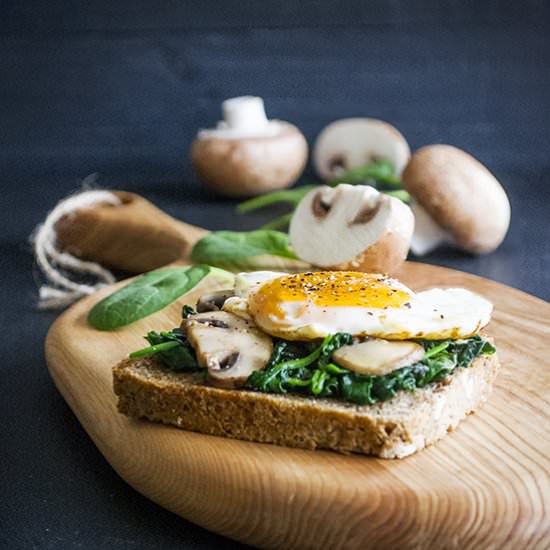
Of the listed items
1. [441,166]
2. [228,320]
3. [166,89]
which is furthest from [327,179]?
[228,320]

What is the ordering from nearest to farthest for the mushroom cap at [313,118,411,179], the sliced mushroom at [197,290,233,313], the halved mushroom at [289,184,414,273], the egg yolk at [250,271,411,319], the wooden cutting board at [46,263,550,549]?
1. the wooden cutting board at [46,263,550,549]
2. the egg yolk at [250,271,411,319]
3. the sliced mushroom at [197,290,233,313]
4. the halved mushroom at [289,184,414,273]
5. the mushroom cap at [313,118,411,179]

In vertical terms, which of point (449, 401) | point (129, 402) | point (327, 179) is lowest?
point (327, 179)

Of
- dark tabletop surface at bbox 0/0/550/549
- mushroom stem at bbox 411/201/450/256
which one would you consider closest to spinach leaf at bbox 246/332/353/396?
mushroom stem at bbox 411/201/450/256

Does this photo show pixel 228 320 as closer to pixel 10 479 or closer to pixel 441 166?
pixel 10 479

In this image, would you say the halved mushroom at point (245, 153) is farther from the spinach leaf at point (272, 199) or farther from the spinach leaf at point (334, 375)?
the spinach leaf at point (334, 375)

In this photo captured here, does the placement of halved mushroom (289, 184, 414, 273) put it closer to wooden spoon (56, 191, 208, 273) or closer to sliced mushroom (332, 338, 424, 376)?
wooden spoon (56, 191, 208, 273)

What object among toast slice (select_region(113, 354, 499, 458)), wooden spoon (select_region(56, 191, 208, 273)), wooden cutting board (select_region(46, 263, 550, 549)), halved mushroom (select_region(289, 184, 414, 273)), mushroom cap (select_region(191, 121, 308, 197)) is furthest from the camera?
mushroom cap (select_region(191, 121, 308, 197))
